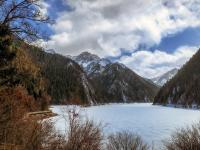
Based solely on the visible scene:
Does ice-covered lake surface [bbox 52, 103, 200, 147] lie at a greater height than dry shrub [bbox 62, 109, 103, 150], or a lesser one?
lesser

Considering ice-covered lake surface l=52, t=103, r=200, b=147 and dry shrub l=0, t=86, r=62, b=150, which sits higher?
dry shrub l=0, t=86, r=62, b=150

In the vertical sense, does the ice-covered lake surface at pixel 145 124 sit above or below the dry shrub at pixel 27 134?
below

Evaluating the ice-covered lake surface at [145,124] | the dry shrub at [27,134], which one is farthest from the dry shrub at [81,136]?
the ice-covered lake surface at [145,124]

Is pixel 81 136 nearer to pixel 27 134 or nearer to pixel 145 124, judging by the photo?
pixel 27 134

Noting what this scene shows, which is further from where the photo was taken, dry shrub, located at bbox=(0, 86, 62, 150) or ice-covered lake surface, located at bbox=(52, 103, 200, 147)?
ice-covered lake surface, located at bbox=(52, 103, 200, 147)

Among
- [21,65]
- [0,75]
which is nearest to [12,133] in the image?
[0,75]

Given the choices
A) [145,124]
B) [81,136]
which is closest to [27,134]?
[81,136]

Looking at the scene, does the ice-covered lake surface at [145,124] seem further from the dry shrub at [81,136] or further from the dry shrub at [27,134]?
the dry shrub at [81,136]

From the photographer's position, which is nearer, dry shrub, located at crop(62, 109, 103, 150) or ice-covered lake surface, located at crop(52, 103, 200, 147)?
dry shrub, located at crop(62, 109, 103, 150)

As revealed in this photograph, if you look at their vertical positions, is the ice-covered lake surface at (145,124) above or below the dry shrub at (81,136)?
below

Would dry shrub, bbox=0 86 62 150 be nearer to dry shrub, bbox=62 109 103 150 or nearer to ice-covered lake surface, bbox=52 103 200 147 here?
dry shrub, bbox=62 109 103 150

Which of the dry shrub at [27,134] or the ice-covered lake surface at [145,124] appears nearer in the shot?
the dry shrub at [27,134]

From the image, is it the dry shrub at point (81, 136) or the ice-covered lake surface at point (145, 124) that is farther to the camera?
the ice-covered lake surface at point (145, 124)

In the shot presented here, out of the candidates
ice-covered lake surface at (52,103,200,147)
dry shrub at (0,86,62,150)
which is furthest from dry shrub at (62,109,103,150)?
ice-covered lake surface at (52,103,200,147)
